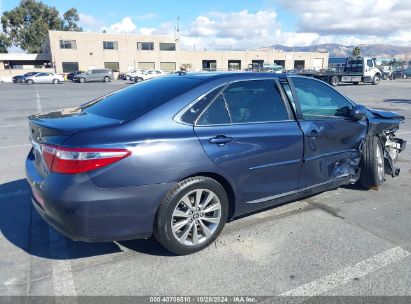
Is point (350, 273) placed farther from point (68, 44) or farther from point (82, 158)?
point (68, 44)

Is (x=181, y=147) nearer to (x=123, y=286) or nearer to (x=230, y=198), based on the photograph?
(x=230, y=198)

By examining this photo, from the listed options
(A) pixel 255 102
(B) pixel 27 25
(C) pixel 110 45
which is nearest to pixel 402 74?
(C) pixel 110 45

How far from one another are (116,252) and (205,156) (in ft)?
4.08

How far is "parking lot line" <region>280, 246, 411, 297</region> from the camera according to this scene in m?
2.77

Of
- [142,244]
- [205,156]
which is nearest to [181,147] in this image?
[205,156]

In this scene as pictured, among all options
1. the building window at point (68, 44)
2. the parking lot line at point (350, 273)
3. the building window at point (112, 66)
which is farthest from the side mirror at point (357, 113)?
the building window at point (112, 66)

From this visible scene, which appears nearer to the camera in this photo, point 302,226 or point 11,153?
point 302,226

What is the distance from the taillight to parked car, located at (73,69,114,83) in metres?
44.4

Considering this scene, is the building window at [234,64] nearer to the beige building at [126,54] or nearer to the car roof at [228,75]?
the beige building at [126,54]

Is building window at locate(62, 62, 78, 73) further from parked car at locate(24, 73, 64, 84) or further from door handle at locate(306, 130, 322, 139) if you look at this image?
door handle at locate(306, 130, 322, 139)

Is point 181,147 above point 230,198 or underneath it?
above

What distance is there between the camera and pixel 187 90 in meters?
3.27

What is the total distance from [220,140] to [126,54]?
58531 millimetres

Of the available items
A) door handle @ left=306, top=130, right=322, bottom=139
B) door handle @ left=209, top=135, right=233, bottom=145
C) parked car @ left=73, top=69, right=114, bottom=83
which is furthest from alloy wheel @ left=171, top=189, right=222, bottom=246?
parked car @ left=73, top=69, right=114, bottom=83
